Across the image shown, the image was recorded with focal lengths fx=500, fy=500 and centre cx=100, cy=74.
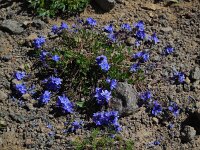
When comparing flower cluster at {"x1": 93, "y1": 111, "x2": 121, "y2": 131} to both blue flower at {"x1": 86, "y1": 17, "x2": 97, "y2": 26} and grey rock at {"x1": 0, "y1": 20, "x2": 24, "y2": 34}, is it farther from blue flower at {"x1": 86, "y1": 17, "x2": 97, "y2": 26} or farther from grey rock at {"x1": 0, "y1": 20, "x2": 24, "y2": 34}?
grey rock at {"x1": 0, "y1": 20, "x2": 24, "y2": 34}

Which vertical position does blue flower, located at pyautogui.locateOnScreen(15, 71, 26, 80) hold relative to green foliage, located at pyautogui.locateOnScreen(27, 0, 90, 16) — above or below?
below

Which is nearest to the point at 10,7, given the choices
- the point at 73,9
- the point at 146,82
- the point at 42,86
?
the point at 73,9

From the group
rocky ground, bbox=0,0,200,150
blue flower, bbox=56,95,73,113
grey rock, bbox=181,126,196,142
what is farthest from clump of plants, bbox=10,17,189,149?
grey rock, bbox=181,126,196,142

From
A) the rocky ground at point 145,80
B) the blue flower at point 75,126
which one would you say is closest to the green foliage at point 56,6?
the rocky ground at point 145,80

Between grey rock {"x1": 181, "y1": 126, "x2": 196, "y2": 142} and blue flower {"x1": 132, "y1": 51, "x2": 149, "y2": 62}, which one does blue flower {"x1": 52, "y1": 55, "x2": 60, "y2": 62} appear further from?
grey rock {"x1": 181, "y1": 126, "x2": 196, "y2": 142}

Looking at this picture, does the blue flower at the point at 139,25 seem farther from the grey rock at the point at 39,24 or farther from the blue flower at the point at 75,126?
the blue flower at the point at 75,126

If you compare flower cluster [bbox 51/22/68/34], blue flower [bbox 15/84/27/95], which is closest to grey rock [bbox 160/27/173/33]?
flower cluster [bbox 51/22/68/34]

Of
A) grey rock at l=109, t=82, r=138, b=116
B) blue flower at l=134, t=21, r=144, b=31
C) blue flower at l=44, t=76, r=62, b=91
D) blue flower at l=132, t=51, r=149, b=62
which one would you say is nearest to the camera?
grey rock at l=109, t=82, r=138, b=116

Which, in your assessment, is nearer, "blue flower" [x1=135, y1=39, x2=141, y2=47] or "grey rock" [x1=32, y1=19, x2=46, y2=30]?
"blue flower" [x1=135, y1=39, x2=141, y2=47]

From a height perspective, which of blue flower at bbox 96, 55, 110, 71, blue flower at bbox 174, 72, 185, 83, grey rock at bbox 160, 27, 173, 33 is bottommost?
blue flower at bbox 174, 72, 185, 83

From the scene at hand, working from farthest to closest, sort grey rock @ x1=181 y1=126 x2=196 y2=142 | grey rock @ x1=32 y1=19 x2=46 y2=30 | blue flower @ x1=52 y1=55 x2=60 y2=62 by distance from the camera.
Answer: grey rock @ x1=32 y1=19 x2=46 y2=30 < blue flower @ x1=52 y1=55 x2=60 y2=62 < grey rock @ x1=181 y1=126 x2=196 y2=142
